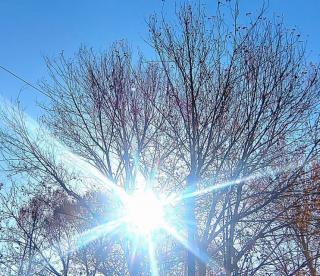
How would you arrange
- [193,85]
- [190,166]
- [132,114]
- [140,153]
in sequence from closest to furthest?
[193,85], [190,166], [132,114], [140,153]

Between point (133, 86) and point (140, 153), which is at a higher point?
point (133, 86)

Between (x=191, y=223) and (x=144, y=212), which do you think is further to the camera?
(x=144, y=212)

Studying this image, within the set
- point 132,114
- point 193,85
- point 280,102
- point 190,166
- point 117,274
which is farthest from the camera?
point 117,274

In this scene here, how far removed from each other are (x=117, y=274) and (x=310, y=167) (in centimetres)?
611

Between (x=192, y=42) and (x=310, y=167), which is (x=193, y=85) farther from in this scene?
(x=310, y=167)

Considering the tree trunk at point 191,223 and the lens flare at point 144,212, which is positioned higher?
the lens flare at point 144,212

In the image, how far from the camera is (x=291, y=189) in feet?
20.3

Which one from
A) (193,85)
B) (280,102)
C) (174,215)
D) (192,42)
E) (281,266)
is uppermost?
(192,42)

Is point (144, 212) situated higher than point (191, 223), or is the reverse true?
point (144, 212)

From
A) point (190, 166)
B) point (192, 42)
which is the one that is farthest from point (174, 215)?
point (192, 42)

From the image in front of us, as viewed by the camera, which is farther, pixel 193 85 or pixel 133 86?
pixel 133 86

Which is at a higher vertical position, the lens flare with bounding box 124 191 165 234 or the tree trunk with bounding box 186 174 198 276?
the lens flare with bounding box 124 191 165 234

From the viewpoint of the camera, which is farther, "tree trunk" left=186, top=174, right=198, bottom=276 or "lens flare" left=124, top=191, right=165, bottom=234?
"lens flare" left=124, top=191, right=165, bottom=234

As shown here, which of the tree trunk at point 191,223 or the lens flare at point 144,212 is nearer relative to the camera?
the tree trunk at point 191,223
